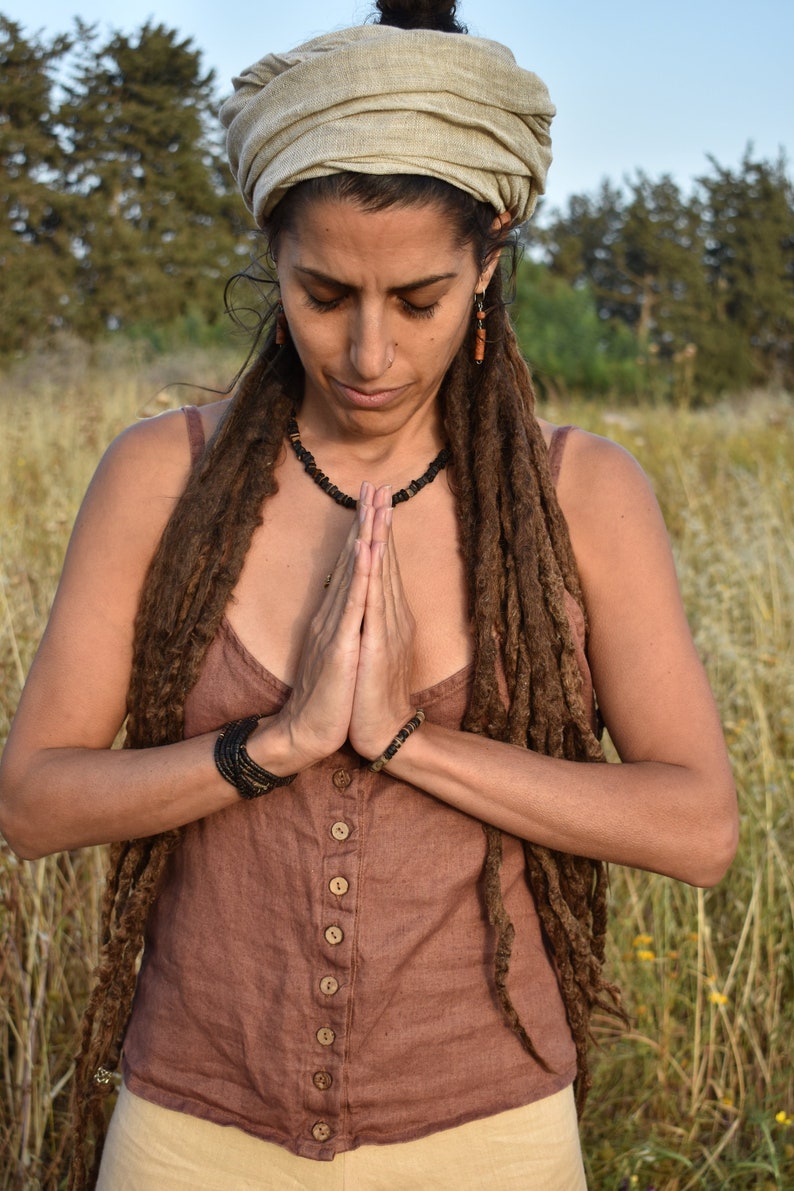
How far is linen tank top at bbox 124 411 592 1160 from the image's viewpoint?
5.12ft

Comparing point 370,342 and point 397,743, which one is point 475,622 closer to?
point 397,743

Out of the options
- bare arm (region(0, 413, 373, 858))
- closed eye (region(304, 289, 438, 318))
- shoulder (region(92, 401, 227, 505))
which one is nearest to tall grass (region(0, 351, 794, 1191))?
bare arm (region(0, 413, 373, 858))

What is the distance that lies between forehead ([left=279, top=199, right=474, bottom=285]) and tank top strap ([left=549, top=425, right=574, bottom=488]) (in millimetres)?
334

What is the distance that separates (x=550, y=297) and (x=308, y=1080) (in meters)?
21.0

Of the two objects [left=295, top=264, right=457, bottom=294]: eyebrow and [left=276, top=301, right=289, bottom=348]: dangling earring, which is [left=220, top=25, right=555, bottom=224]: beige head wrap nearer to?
[left=295, top=264, right=457, bottom=294]: eyebrow

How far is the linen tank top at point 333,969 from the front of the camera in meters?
1.56

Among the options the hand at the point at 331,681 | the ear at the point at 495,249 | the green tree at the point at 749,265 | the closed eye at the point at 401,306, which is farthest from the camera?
the green tree at the point at 749,265

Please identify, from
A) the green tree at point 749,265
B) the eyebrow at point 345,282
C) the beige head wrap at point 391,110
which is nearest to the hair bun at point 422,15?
the beige head wrap at point 391,110

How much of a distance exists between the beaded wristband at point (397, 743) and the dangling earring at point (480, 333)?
0.62m

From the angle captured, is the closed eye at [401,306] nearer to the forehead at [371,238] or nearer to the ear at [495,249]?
the forehead at [371,238]

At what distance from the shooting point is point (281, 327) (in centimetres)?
185

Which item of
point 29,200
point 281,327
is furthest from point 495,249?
point 29,200

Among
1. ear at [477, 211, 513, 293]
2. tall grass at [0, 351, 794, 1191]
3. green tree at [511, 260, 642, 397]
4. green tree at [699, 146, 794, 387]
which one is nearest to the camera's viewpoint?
ear at [477, 211, 513, 293]

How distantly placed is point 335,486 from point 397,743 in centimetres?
47
